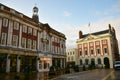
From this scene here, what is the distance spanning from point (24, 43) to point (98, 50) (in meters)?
38.6

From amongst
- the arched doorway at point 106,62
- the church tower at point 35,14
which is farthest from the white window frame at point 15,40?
the arched doorway at point 106,62

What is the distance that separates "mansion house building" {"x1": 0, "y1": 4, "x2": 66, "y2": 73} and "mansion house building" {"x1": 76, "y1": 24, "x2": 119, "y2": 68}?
22.1 metres

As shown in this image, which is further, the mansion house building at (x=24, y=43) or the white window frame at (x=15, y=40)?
the white window frame at (x=15, y=40)

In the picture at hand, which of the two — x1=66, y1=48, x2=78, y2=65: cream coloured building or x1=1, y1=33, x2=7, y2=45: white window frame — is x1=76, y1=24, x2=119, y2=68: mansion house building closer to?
x1=66, y1=48, x2=78, y2=65: cream coloured building

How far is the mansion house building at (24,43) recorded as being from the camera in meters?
26.8

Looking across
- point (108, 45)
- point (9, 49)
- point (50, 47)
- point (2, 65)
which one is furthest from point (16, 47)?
point (108, 45)

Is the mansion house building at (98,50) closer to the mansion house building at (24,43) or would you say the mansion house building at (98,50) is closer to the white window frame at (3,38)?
the mansion house building at (24,43)

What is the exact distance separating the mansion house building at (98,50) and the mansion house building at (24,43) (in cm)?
2207

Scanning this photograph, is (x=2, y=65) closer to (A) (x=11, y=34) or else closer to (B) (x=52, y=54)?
(A) (x=11, y=34)

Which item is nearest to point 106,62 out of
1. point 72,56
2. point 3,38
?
point 72,56

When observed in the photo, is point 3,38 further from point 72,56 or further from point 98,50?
point 72,56

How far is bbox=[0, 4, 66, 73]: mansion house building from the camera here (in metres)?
26.8

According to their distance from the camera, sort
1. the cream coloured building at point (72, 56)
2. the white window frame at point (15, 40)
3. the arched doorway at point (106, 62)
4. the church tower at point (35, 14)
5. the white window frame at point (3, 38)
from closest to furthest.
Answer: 1. the white window frame at point (3, 38)
2. the white window frame at point (15, 40)
3. the church tower at point (35, 14)
4. the arched doorway at point (106, 62)
5. the cream coloured building at point (72, 56)

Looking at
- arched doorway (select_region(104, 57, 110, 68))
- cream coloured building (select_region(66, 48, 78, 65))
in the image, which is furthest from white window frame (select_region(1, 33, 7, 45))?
cream coloured building (select_region(66, 48, 78, 65))
